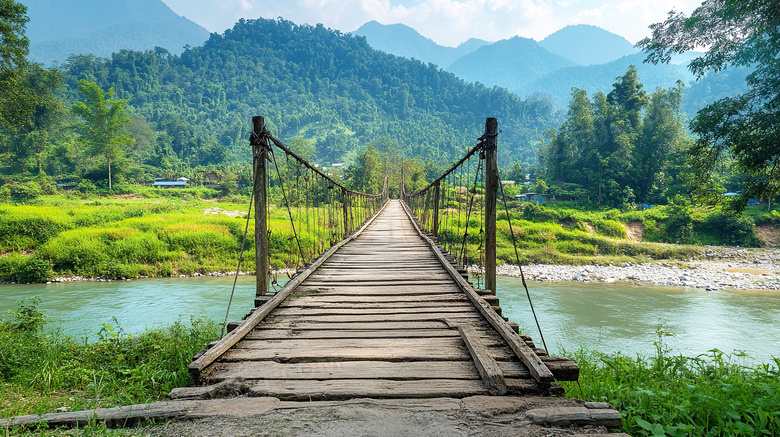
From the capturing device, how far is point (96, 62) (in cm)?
7294

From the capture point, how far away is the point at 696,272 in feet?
53.3

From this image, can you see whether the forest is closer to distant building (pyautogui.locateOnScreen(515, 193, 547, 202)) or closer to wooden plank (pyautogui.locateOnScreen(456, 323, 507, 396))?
distant building (pyautogui.locateOnScreen(515, 193, 547, 202))

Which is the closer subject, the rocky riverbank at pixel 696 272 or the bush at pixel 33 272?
the bush at pixel 33 272

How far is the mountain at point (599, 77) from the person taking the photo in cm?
12488

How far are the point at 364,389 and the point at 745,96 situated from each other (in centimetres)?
649

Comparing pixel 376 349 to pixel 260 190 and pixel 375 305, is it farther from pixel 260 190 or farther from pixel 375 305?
pixel 260 190

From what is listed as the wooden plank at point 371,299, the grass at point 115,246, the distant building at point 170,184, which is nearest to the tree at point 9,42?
the grass at point 115,246

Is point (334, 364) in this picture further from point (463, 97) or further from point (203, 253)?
point (463, 97)

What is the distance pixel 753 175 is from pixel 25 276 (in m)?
17.9

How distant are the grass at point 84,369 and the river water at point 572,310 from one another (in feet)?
8.75

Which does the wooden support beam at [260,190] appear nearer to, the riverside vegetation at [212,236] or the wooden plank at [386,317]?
the wooden plank at [386,317]

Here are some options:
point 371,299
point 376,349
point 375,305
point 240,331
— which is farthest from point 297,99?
point 376,349

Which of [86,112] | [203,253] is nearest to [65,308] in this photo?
[203,253]

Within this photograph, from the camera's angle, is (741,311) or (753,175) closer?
(753,175)
